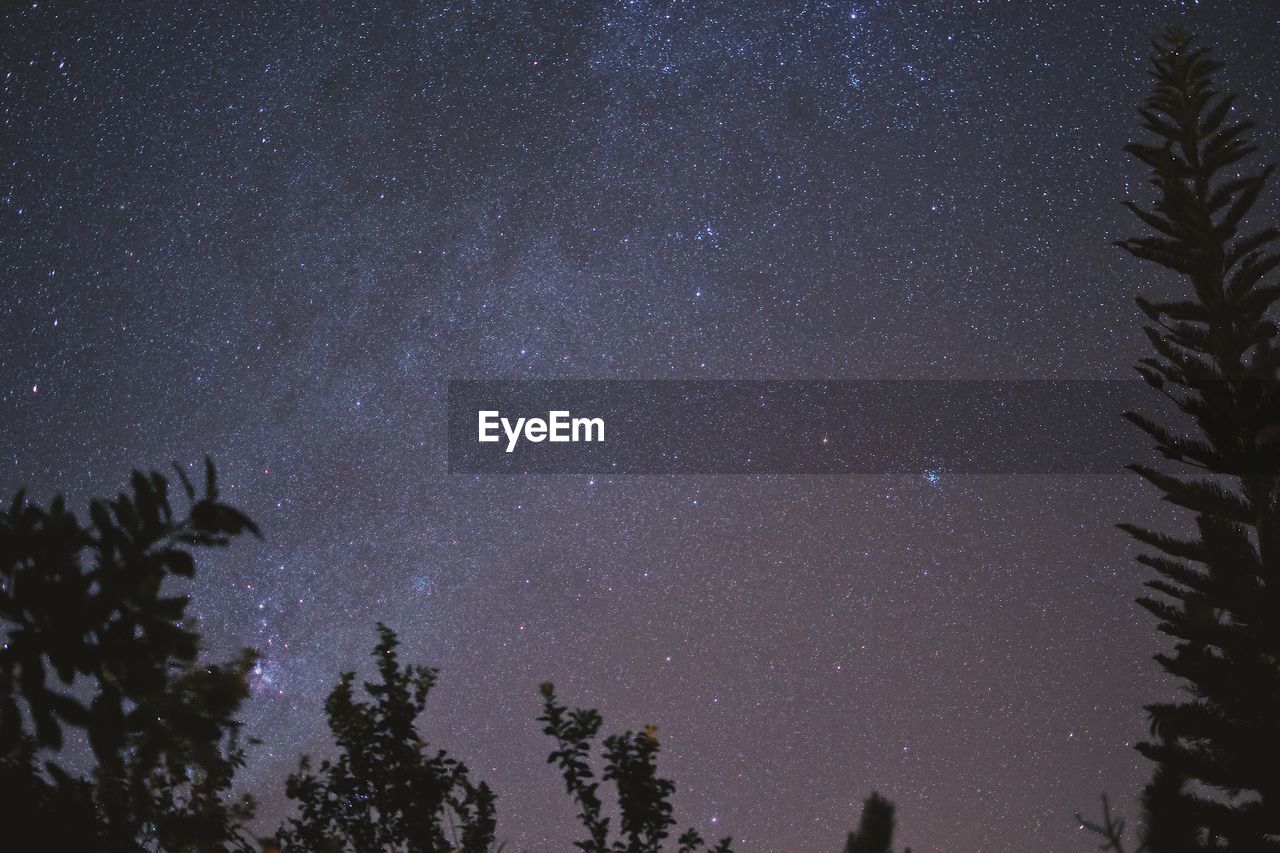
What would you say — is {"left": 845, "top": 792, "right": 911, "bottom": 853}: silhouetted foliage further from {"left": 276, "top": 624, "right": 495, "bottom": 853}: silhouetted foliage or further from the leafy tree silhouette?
{"left": 276, "top": 624, "right": 495, "bottom": 853}: silhouetted foliage

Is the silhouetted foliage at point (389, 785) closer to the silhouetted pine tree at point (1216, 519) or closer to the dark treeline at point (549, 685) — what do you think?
the dark treeline at point (549, 685)

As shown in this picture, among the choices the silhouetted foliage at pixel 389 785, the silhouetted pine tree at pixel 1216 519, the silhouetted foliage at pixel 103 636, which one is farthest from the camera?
the silhouetted pine tree at pixel 1216 519

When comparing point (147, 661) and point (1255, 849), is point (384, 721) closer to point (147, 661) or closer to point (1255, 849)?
point (147, 661)

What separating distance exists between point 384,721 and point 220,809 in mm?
1846

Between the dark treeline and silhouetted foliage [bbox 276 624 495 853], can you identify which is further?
silhouetted foliage [bbox 276 624 495 853]

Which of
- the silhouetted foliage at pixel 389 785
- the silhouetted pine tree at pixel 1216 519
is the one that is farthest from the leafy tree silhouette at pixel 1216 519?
the silhouetted foliage at pixel 389 785

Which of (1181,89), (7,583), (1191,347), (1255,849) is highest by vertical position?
(1181,89)

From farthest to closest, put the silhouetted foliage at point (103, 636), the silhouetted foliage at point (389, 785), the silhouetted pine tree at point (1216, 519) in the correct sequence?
the silhouetted pine tree at point (1216, 519)
the silhouetted foliage at point (389, 785)
the silhouetted foliage at point (103, 636)

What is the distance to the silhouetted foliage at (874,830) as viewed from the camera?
15383 millimetres

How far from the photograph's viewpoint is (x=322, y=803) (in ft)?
23.4

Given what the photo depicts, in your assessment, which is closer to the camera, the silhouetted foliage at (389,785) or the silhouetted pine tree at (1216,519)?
the silhouetted foliage at (389,785)

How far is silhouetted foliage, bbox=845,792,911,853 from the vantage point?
15.4 meters

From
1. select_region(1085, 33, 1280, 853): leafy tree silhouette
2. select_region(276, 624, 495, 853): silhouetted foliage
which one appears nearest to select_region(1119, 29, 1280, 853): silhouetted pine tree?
select_region(1085, 33, 1280, 853): leafy tree silhouette

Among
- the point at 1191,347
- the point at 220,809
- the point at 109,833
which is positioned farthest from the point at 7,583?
the point at 1191,347
